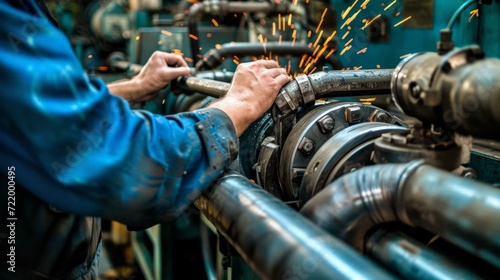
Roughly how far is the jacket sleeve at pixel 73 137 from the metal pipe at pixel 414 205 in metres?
0.33

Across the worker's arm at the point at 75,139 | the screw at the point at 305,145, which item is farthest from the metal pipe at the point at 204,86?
the worker's arm at the point at 75,139

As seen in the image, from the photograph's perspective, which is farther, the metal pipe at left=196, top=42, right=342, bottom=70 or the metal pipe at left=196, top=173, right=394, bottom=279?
the metal pipe at left=196, top=42, right=342, bottom=70


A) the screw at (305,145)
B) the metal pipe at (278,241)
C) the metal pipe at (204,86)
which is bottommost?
the metal pipe at (278,241)

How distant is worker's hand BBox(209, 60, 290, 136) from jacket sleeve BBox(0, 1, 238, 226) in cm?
26

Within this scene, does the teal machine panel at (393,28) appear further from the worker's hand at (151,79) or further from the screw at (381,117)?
the worker's hand at (151,79)

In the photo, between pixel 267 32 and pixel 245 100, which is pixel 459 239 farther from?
pixel 267 32

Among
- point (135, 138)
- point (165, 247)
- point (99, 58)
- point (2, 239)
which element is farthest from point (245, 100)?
point (99, 58)

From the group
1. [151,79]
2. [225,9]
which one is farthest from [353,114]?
[225,9]

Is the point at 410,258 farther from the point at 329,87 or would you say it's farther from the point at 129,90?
the point at 129,90

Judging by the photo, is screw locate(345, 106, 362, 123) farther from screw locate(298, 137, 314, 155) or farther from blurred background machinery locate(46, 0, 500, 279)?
screw locate(298, 137, 314, 155)

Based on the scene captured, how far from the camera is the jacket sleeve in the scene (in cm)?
90

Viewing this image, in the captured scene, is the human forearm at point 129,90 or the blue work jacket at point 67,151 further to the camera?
the human forearm at point 129,90

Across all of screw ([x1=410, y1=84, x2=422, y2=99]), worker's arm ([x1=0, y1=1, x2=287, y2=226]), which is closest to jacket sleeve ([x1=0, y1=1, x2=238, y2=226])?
worker's arm ([x1=0, y1=1, x2=287, y2=226])

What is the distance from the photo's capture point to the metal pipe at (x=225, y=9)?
3.06m
